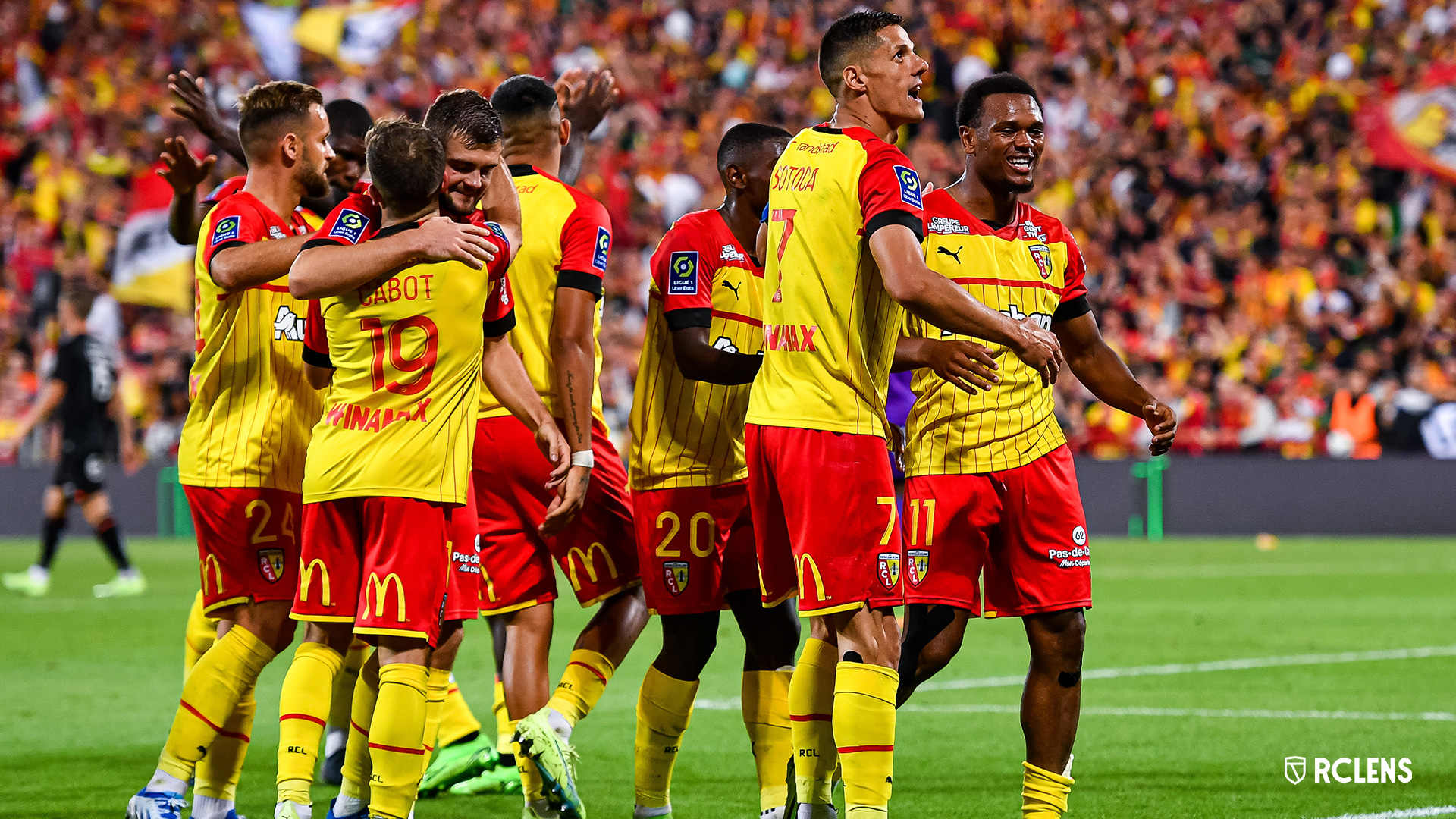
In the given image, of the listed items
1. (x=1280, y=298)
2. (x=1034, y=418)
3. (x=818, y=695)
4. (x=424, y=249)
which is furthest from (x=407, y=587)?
(x=1280, y=298)

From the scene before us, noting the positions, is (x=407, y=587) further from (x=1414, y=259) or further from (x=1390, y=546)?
(x=1414, y=259)

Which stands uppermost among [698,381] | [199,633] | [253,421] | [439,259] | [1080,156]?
[1080,156]

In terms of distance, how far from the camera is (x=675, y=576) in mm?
5770

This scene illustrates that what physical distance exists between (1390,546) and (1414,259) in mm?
4766

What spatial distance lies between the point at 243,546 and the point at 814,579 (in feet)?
6.42

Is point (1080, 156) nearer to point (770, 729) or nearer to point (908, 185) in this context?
point (770, 729)

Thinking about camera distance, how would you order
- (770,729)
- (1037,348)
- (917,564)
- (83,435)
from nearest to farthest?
(1037,348) → (917,564) → (770,729) → (83,435)

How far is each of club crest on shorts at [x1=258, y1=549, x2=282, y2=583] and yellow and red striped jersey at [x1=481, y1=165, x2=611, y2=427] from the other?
90 cm

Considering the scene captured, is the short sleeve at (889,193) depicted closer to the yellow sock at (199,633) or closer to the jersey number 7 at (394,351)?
the jersey number 7 at (394,351)

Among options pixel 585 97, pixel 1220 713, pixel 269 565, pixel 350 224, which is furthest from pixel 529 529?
pixel 1220 713

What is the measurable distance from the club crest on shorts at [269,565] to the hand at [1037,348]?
2544mm

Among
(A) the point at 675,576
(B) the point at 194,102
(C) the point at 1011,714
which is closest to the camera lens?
(A) the point at 675,576

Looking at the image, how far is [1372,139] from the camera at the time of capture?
74.9 ft

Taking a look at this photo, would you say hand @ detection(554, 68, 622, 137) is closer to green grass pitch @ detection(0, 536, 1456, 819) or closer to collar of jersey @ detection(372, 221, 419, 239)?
collar of jersey @ detection(372, 221, 419, 239)
